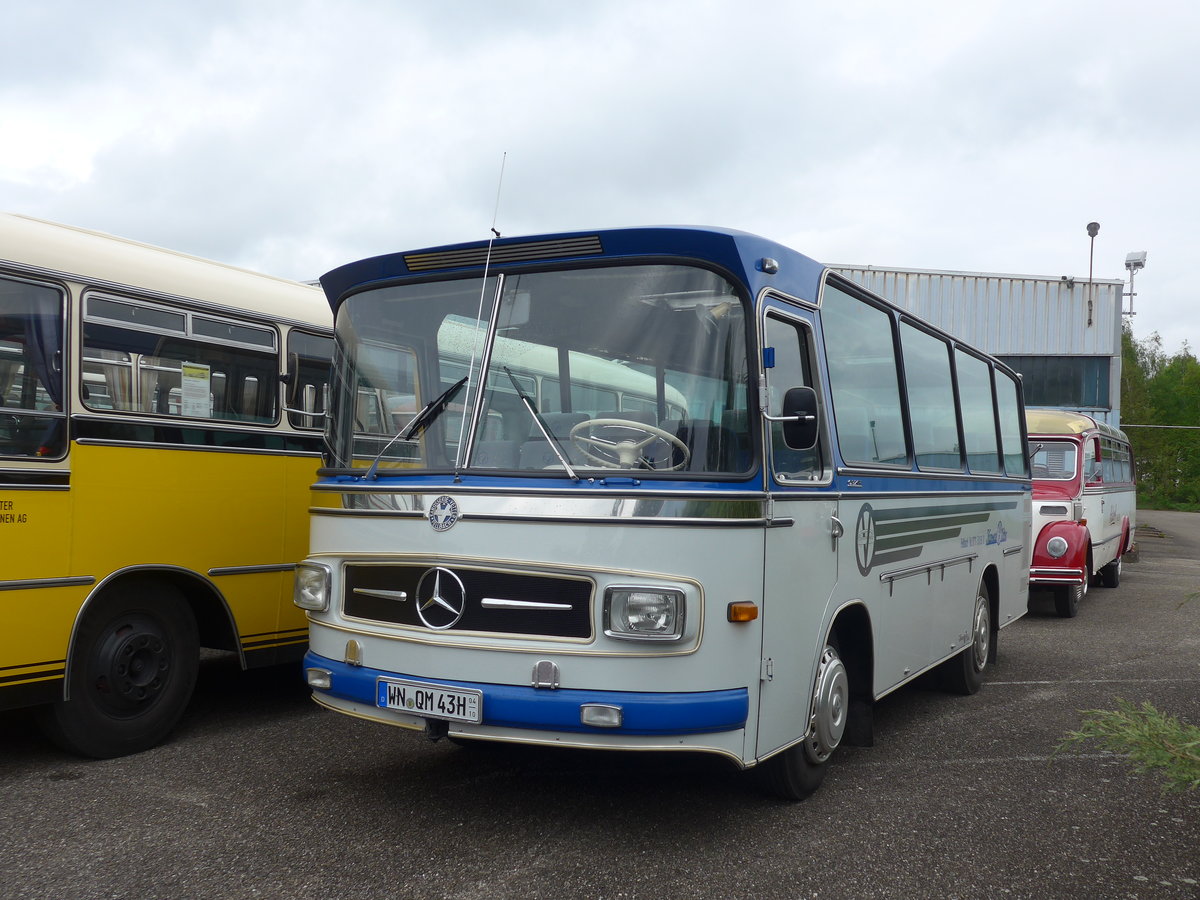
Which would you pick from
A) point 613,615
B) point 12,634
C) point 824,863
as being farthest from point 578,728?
point 12,634

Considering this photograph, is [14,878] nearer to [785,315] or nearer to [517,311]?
[517,311]

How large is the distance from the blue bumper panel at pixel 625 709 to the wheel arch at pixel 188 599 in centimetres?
244

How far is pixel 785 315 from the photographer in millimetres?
4953

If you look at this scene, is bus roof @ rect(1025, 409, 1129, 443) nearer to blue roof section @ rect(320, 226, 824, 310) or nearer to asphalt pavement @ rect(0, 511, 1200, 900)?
asphalt pavement @ rect(0, 511, 1200, 900)

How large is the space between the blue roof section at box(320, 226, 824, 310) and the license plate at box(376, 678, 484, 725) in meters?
1.89

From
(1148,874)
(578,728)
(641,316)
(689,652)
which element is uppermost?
(641,316)

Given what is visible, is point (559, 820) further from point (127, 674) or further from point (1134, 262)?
point (1134, 262)

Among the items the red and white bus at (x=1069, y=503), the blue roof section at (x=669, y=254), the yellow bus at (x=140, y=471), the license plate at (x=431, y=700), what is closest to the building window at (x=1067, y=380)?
the red and white bus at (x=1069, y=503)

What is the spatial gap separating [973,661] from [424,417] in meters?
5.14

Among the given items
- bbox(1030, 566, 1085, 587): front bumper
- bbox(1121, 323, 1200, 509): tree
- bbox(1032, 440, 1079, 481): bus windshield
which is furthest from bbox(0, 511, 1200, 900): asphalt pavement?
bbox(1121, 323, 1200, 509): tree

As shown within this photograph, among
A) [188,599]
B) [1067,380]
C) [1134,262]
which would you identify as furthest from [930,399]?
[1134,262]

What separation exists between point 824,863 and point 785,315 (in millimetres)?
2348

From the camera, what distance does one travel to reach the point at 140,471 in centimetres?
610

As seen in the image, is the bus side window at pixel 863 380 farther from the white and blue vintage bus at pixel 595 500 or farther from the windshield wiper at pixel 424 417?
the windshield wiper at pixel 424 417
